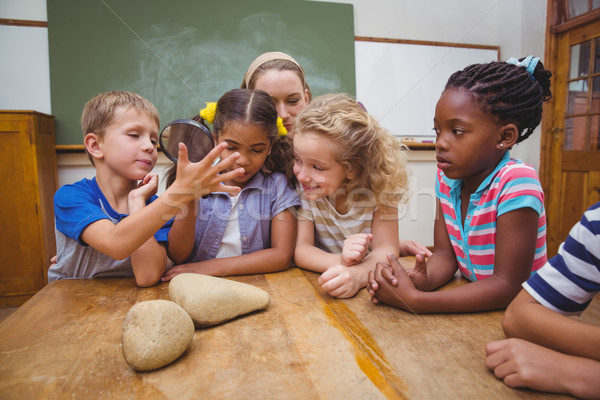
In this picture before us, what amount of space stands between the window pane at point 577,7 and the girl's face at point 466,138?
3.79m

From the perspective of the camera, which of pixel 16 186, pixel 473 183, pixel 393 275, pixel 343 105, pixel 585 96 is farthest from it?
pixel 585 96

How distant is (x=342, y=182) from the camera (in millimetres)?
1422

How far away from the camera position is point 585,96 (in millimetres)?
3641

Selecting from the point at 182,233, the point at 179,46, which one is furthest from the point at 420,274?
the point at 179,46

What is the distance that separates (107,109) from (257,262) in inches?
31.7

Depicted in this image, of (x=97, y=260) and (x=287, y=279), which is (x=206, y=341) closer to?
(x=287, y=279)

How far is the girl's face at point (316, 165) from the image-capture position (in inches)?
50.9

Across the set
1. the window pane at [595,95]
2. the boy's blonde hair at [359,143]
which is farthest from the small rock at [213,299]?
the window pane at [595,95]

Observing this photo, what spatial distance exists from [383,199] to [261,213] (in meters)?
0.49

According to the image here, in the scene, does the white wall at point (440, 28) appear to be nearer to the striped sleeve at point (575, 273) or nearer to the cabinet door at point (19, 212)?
the cabinet door at point (19, 212)

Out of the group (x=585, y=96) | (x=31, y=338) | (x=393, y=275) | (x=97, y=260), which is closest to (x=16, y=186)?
(x=97, y=260)

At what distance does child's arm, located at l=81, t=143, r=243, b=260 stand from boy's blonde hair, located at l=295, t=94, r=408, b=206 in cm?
43

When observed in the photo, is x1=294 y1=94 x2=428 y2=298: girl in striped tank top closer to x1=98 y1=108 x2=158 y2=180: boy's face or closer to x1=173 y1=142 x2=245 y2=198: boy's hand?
x1=173 y1=142 x2=245 y2=198: boy's hand

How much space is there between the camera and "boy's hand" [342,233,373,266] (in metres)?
1.10
